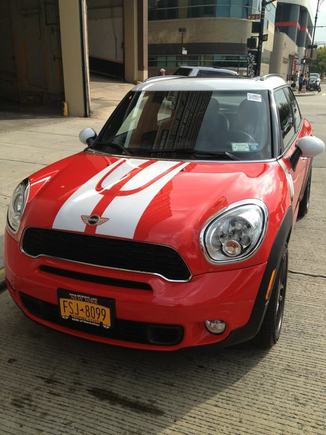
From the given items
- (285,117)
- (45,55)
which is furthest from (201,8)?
(285,117)

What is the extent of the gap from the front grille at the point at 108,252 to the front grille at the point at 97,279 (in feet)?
0.21

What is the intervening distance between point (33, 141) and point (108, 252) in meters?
7.81

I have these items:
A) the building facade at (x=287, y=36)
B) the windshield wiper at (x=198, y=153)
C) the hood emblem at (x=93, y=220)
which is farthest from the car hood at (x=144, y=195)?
the building facade at (x=287, y=36)

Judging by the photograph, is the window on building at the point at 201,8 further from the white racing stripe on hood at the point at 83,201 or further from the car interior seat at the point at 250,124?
the white racing stripe on hood at the point at 83,201

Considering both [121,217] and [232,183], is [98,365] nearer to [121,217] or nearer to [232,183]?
[121,217]

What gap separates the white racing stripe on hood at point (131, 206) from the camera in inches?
91.1

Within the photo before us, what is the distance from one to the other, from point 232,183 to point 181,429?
134cm

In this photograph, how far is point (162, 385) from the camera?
246cm

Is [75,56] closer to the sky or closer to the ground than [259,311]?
closer to the sky

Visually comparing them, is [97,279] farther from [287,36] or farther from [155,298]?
[287,36]

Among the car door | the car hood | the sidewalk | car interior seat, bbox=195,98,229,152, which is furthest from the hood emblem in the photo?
the sidewalk

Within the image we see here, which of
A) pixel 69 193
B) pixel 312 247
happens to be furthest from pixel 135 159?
pixel 312 247

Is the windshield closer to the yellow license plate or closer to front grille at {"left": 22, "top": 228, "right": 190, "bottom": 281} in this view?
front grille at {"left": 22, "top": 228, "right": 190, "bottom": 281}

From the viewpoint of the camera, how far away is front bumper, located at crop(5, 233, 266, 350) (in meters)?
2.20
